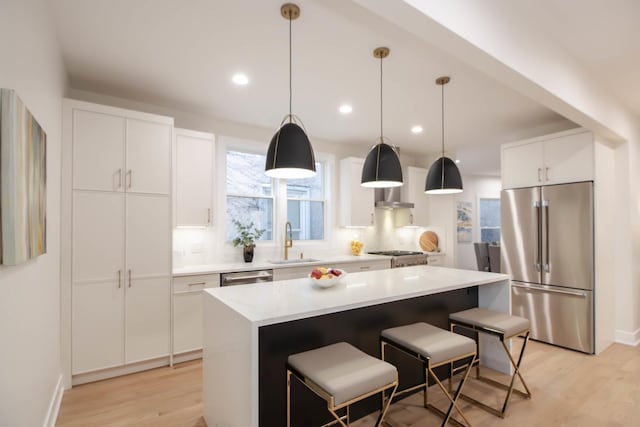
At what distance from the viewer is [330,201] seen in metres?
5.10

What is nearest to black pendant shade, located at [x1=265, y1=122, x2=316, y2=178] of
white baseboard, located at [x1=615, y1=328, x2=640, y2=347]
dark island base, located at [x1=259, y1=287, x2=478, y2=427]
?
dark island base, located at [x1=259, y1=287, x2=478, y2=427]

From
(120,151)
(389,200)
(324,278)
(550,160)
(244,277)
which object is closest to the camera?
(324,278)

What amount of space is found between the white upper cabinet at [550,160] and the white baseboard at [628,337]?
1.90 meters

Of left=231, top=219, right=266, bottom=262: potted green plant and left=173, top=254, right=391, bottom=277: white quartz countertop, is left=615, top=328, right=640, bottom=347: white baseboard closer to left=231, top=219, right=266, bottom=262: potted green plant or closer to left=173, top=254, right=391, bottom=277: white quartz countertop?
left=173, top=254, right=391, bottom=277: white quartz countertop

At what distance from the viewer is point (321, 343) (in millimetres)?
2102

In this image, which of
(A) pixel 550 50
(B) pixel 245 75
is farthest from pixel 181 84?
(A) pixel 550 50

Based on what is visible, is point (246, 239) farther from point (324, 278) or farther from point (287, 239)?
point (324, 278)

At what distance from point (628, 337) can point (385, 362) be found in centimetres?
383

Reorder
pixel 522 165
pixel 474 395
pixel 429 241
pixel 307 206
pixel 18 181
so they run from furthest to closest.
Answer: pixel 429 241, pixel 307 206, pixel 522 165, pixel 474 395, pixel 18 181

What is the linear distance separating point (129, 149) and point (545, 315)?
4736 millimetres

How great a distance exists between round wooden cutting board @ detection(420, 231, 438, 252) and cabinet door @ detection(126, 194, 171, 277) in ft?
14.4

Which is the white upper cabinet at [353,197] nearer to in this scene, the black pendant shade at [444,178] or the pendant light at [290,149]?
the black pendant shade at [444,178]

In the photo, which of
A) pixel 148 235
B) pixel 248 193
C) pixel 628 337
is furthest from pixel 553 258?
pixel 148 235

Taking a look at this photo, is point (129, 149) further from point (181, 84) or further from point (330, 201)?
point (330, 201)
